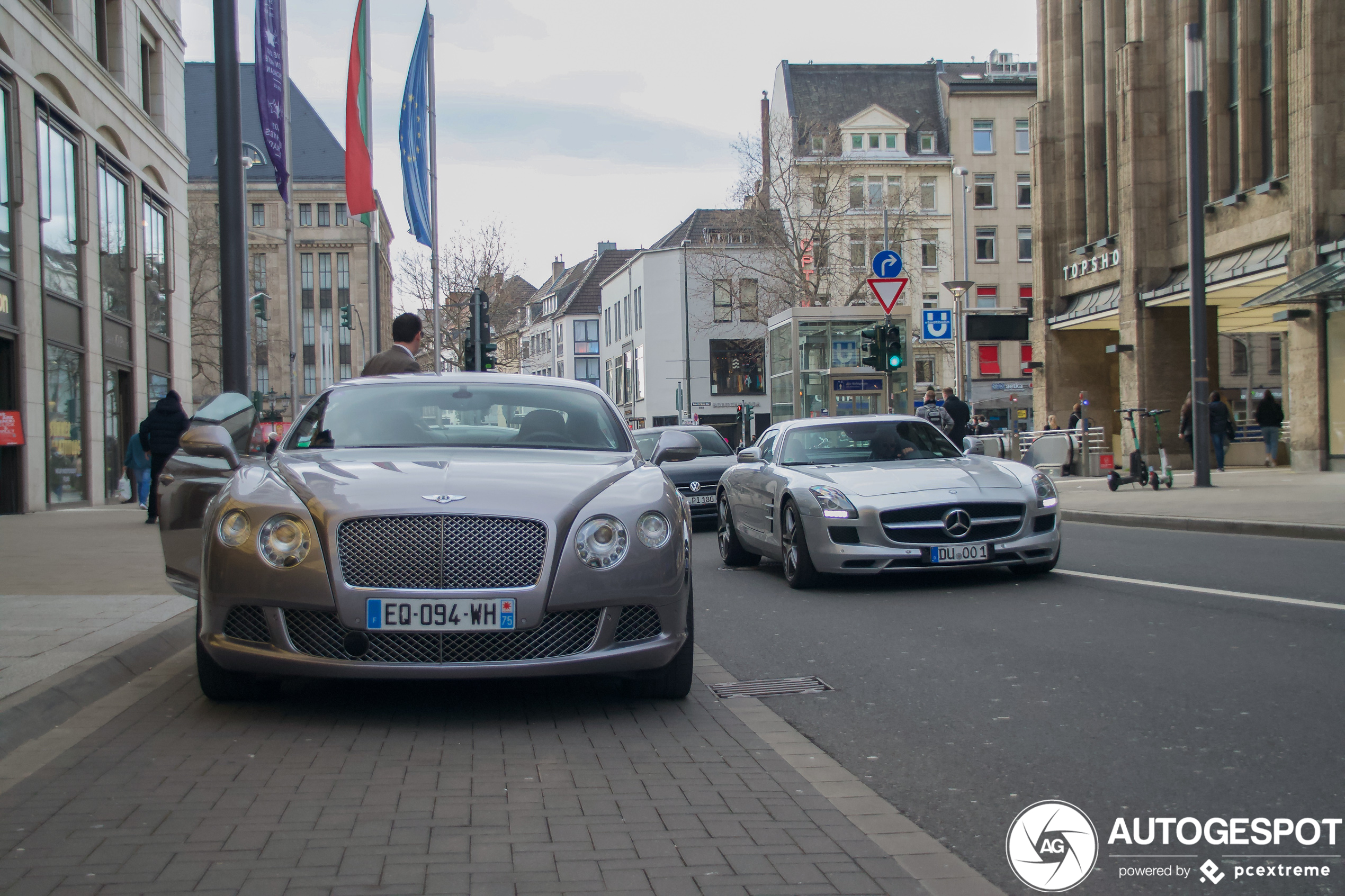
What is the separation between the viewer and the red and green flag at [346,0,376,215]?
23.8 metres

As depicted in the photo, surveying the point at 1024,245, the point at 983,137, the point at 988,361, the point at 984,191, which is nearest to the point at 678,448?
the point at 988,361

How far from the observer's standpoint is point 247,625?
519 centimetres

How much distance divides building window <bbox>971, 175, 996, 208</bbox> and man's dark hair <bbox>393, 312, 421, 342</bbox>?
5991 centimetres

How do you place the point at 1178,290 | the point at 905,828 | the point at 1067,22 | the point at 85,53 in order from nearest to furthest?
the point at 905,828 → the point at 85,53 → the point at 1178,290 → the point at 1067,22

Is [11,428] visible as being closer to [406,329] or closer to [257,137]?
[406,329]

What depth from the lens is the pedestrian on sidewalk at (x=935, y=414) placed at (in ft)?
77.4

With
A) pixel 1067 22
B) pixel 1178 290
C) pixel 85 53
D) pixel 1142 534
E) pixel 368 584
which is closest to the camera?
pixel 368 584

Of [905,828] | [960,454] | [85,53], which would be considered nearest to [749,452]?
[960,454]

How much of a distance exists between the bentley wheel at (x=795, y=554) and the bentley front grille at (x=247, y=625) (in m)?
5.49

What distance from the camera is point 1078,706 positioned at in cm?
540

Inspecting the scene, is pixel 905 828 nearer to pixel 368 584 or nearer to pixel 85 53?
pixel 368 584

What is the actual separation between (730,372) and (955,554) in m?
62.7

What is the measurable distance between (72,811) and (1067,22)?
36224 mm

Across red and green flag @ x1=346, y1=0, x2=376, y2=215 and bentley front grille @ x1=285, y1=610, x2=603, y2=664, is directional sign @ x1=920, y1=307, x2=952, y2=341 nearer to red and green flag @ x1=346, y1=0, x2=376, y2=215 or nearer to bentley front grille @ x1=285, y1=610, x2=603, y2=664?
red and green flag @ x1=346, y1=0, x2=376, y2=215
